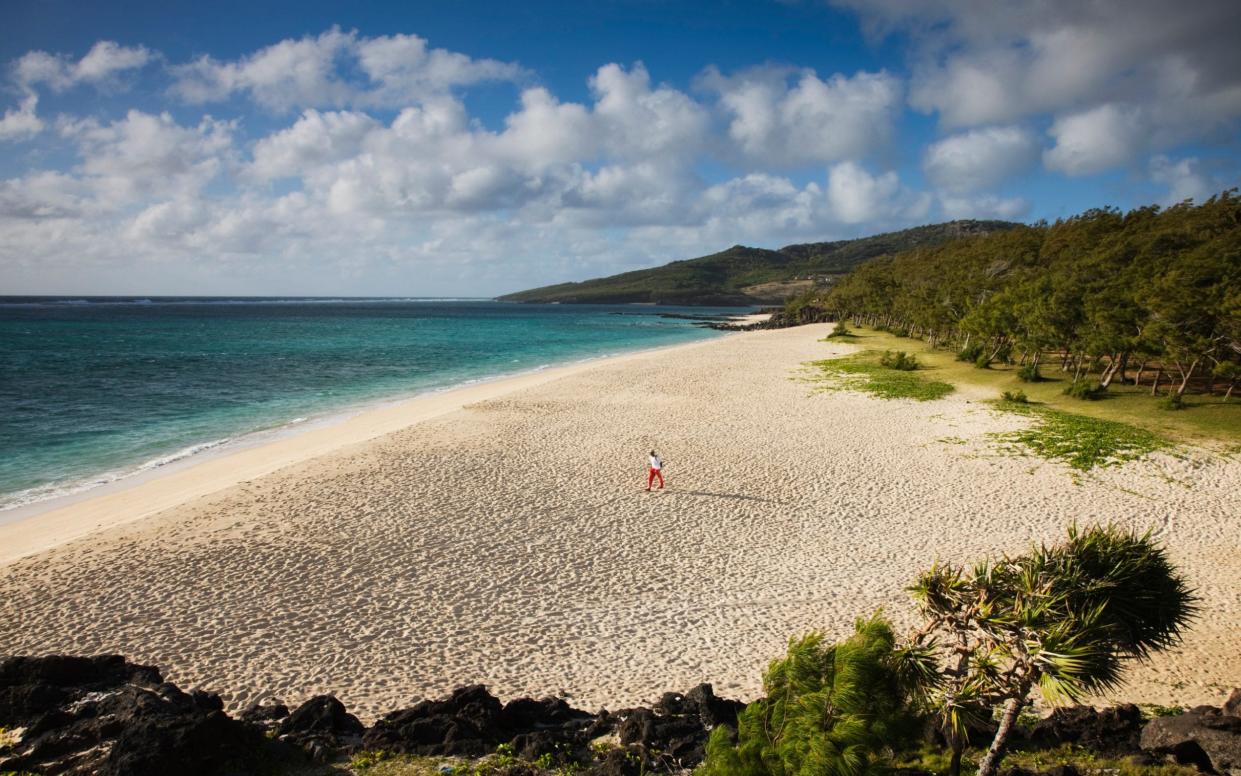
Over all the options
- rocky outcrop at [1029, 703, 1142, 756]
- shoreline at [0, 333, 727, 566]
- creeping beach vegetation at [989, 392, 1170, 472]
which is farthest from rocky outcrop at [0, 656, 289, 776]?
creeping beach vegetation at [989, 392, 1170, 472]

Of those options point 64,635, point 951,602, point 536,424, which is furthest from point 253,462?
point 951,602

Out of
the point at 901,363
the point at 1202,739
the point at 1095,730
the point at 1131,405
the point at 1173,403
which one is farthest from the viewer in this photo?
the point at 901,363

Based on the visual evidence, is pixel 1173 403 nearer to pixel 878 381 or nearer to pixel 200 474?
pixel 878 381

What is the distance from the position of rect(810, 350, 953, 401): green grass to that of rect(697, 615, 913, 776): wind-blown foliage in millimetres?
30036

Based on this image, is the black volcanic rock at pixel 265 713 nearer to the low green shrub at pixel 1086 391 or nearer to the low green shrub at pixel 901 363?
the low green shrub at pixel 1086 391

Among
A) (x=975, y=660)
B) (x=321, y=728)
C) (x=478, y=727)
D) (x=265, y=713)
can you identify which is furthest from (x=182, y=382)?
(x=975, y=660)

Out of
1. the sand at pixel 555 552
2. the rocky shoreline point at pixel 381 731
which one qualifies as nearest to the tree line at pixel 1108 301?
the sand at pixel 555 552

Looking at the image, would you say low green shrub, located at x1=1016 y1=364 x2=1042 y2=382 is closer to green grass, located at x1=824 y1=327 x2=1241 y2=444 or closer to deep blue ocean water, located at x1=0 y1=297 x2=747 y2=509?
green grass, located at x1=824 y1=327 x2=1241 y2=444

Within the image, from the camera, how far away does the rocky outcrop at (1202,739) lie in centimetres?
714

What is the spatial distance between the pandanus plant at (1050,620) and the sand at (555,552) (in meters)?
4.55

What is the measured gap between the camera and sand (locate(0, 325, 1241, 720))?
35.1 feet

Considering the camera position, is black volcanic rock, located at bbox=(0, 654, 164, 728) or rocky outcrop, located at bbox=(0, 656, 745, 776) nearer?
rocky outcrop, located at bbox=(0, 656, 745, 776)

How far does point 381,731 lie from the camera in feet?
27.2

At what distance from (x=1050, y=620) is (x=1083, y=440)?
854 inches
